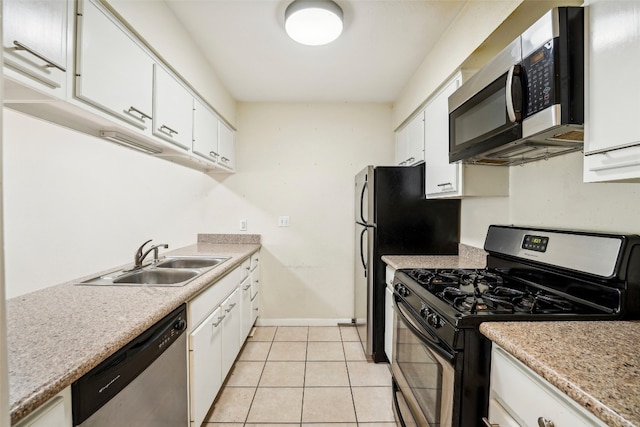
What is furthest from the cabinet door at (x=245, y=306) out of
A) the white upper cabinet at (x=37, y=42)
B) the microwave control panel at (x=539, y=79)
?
the microwave control panel at (x=539, y=79)

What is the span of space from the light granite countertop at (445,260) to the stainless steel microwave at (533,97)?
2.46ft

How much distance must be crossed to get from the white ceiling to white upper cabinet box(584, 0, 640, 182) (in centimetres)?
95

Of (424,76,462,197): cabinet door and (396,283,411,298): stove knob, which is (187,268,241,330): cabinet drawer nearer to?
(396,283,411,298): stove knob

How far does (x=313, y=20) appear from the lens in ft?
5.19

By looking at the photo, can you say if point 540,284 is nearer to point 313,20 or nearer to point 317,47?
point 313,20

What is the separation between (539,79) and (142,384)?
1788mm

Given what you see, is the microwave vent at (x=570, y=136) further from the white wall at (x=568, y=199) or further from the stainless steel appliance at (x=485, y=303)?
the stainless steel appliance at (x=485, y=303)

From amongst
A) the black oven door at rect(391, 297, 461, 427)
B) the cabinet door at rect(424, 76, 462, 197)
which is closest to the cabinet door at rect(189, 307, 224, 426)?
the black oven door at rect(391, 297, 461, 427)

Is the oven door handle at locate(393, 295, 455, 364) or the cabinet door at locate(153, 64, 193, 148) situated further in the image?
the cabinet door at locate(153, 64, 193, 148)

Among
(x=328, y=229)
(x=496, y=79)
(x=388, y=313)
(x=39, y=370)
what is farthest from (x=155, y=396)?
(x=328, y=229)

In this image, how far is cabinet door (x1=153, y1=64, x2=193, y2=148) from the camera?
152cm

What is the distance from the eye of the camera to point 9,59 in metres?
0.77

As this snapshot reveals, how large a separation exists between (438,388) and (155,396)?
1086 millimetres

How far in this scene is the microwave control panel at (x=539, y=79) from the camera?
3.15ft
